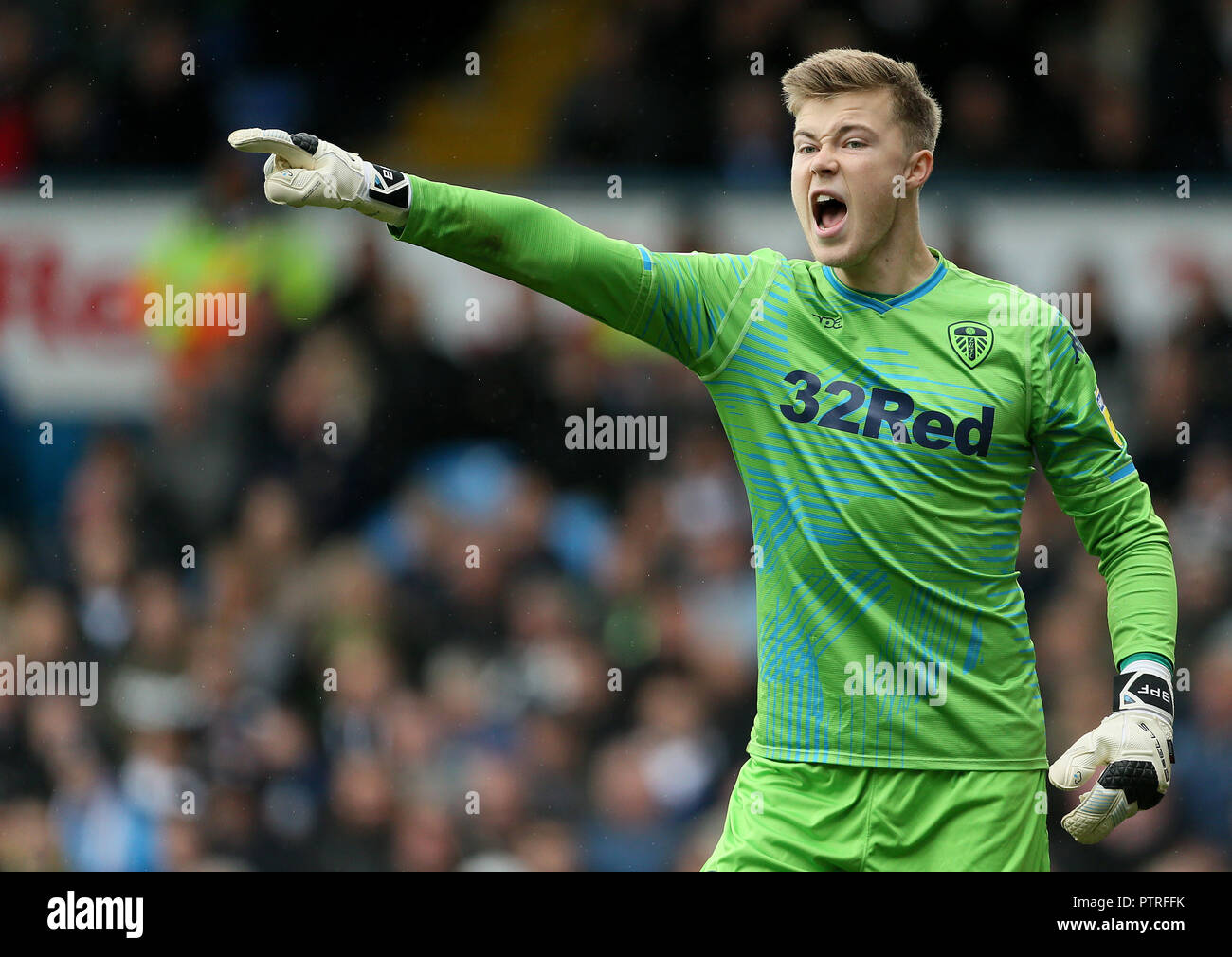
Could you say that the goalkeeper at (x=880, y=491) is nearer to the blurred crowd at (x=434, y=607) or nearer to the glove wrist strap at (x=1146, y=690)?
the glove wrist strap at (x=1146, y=690)

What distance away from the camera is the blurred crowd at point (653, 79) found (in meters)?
8.30

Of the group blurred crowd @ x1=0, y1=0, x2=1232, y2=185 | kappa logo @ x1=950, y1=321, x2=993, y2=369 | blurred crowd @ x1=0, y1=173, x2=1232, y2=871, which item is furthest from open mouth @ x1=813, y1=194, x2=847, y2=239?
blurred crowd @ x1=0, y1=0, x2=1232, y2=185

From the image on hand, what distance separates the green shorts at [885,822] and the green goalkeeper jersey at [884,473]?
4cm

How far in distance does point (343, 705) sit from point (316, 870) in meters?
0.80

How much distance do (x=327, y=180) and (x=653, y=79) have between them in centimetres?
556

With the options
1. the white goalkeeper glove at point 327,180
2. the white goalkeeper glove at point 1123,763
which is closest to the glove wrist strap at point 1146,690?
the white goalkeeper glove at point 1123,763

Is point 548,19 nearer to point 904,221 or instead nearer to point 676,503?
point 676,503

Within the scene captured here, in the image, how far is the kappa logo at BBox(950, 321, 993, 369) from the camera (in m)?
3.63

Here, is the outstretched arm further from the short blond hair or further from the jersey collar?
the short blond hair

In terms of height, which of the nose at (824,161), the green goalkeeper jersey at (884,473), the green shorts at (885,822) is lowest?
the green shorts at (885,822)

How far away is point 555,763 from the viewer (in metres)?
7.36

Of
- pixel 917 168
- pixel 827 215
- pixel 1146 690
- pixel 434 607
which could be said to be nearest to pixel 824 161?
pixel 827 215

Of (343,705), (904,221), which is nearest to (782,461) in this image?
(904,221)

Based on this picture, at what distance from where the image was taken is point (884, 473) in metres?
3.53
